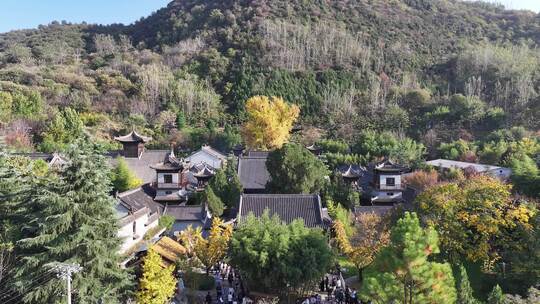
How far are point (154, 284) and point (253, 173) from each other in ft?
64.2

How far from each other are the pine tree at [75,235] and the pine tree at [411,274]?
8069mm

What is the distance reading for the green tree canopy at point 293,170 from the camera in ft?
88.8

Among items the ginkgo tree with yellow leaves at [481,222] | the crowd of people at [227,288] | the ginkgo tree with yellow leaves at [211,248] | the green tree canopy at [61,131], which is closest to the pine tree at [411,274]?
the ginkgo tree with yellow leaves at [481,222]

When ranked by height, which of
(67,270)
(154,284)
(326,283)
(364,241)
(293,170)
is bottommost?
(326,283)

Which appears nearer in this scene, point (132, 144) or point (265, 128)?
point (132, 144)

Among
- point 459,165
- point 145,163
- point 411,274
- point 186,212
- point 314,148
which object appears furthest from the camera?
point 314,148

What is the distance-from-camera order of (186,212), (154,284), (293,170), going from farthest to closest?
1. (293,170)
2. (186,212)
3. (154,284)

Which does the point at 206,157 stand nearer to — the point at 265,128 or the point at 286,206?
the point at 265,128

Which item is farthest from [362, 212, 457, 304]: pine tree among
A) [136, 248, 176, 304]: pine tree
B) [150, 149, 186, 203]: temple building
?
[150, 149, 186, 203]: temple building

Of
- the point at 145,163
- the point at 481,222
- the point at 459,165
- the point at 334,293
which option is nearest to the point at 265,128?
the point at 145,163

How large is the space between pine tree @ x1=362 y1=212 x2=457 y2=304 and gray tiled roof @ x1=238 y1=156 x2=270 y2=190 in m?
20.5

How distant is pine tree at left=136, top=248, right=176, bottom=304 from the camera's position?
15375 millimetres

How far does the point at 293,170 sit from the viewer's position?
89.3ft

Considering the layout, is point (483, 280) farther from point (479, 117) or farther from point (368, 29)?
point (368, 29)
